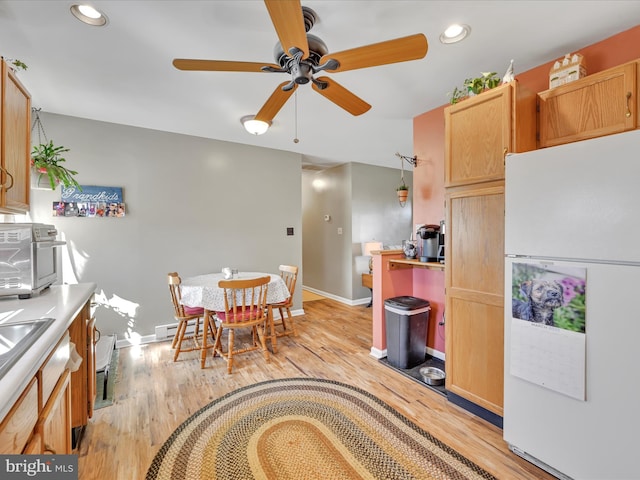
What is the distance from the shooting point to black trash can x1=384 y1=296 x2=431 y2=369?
106 inches

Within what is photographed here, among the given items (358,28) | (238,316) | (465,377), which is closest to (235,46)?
(358,28)

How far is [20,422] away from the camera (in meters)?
0.84

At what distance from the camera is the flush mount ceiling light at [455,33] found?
1.76m

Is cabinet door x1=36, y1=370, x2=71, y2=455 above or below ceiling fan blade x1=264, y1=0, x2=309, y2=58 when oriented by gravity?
below

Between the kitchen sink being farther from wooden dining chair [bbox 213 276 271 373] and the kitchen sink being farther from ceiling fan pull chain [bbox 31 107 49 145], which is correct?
ceiling fan pull chain [bbox 31 107 49 145]

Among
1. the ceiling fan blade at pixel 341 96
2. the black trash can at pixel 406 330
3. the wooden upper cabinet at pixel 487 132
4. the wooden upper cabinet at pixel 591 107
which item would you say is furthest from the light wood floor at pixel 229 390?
the ceiling fan blade at pixel 341 96

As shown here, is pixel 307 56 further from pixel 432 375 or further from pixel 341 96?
pixel 432 375

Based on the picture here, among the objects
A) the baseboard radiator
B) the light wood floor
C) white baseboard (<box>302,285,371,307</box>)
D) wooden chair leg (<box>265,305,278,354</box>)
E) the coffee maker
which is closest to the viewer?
the light wood floor

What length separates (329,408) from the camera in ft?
6.86

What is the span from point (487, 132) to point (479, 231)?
67 cm

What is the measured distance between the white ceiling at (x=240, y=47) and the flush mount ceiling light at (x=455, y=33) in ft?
0.13

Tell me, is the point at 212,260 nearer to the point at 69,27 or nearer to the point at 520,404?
the point at 69,27

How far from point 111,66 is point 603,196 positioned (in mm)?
3172

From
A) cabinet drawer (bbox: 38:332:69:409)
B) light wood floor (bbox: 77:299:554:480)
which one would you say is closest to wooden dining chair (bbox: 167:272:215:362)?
light wood floor (bbox: 77:299:554:480)
